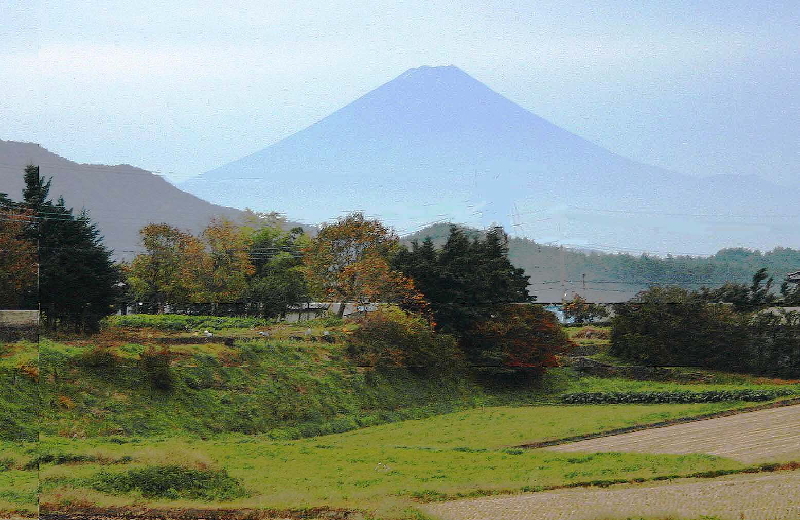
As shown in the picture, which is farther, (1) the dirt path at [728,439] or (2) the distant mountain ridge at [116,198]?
(2) the distant mountain ridge at [116,198]

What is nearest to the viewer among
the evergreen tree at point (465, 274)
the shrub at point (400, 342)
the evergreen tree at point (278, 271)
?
the evergreen tree at point (465, 274)

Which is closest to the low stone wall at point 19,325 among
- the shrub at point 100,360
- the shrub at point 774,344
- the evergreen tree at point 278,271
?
the shrub at point 100,360

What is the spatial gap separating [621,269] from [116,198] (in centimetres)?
565

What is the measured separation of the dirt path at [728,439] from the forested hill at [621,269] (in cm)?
141

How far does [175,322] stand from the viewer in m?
12.5

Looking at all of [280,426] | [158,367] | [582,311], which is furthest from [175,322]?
[582,311]

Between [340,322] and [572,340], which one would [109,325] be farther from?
[572,340]

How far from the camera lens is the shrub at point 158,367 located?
41.3ft

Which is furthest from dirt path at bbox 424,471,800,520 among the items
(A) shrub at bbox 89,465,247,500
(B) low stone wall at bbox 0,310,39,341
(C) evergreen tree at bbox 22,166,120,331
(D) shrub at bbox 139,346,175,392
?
(B) low stone wall at bbox 0,310,39,341

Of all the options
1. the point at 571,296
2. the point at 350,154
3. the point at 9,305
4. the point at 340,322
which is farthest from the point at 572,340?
the point at 9,305

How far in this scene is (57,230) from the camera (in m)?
12.5

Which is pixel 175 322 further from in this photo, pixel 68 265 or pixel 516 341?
pixel 516 341

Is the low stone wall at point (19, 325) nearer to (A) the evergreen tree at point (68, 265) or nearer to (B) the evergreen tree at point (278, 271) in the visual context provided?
(A) the evergreen tree at point (68, 265)

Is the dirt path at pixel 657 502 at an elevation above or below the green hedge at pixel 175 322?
below
